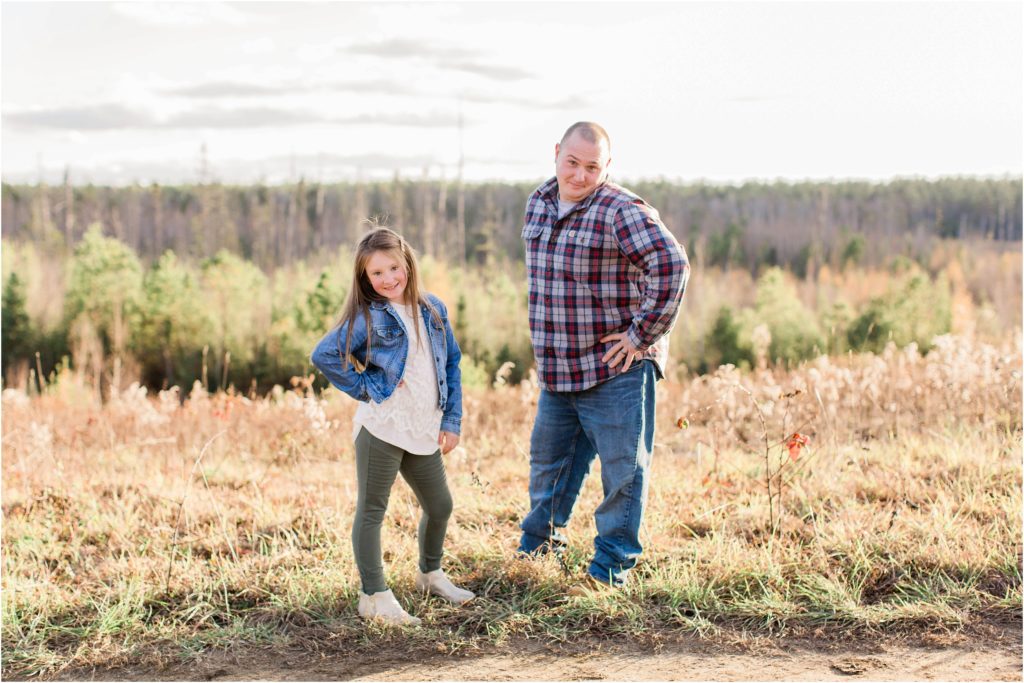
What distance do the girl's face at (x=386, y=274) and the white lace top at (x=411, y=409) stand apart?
9cm

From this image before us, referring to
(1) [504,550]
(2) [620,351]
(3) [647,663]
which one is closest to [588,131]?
(2) [620,351]

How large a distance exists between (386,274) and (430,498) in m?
0.93

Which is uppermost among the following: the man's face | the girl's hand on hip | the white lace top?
the man's face

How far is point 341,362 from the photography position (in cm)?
373

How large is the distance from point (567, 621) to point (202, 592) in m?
1.60

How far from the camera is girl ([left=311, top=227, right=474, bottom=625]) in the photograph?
3738mm

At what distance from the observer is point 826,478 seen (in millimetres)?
5328

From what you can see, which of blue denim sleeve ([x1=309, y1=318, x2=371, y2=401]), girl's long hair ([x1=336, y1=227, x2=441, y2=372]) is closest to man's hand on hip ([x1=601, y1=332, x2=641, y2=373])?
girl's long hair ([x1=336, y1=227, x2=441, y2=372])

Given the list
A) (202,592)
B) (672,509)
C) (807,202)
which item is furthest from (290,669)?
(807,202)

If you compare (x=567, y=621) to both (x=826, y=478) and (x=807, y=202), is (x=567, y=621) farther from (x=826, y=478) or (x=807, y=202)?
(x=807, y=202)

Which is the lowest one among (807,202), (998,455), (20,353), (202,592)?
(20,353)

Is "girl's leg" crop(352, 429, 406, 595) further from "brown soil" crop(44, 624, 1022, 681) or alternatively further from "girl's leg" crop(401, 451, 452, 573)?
"brown soil" crop(44, 624, 1022, 681)

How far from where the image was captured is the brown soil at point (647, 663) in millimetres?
3586

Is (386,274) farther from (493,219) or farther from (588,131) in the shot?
(493,219)
